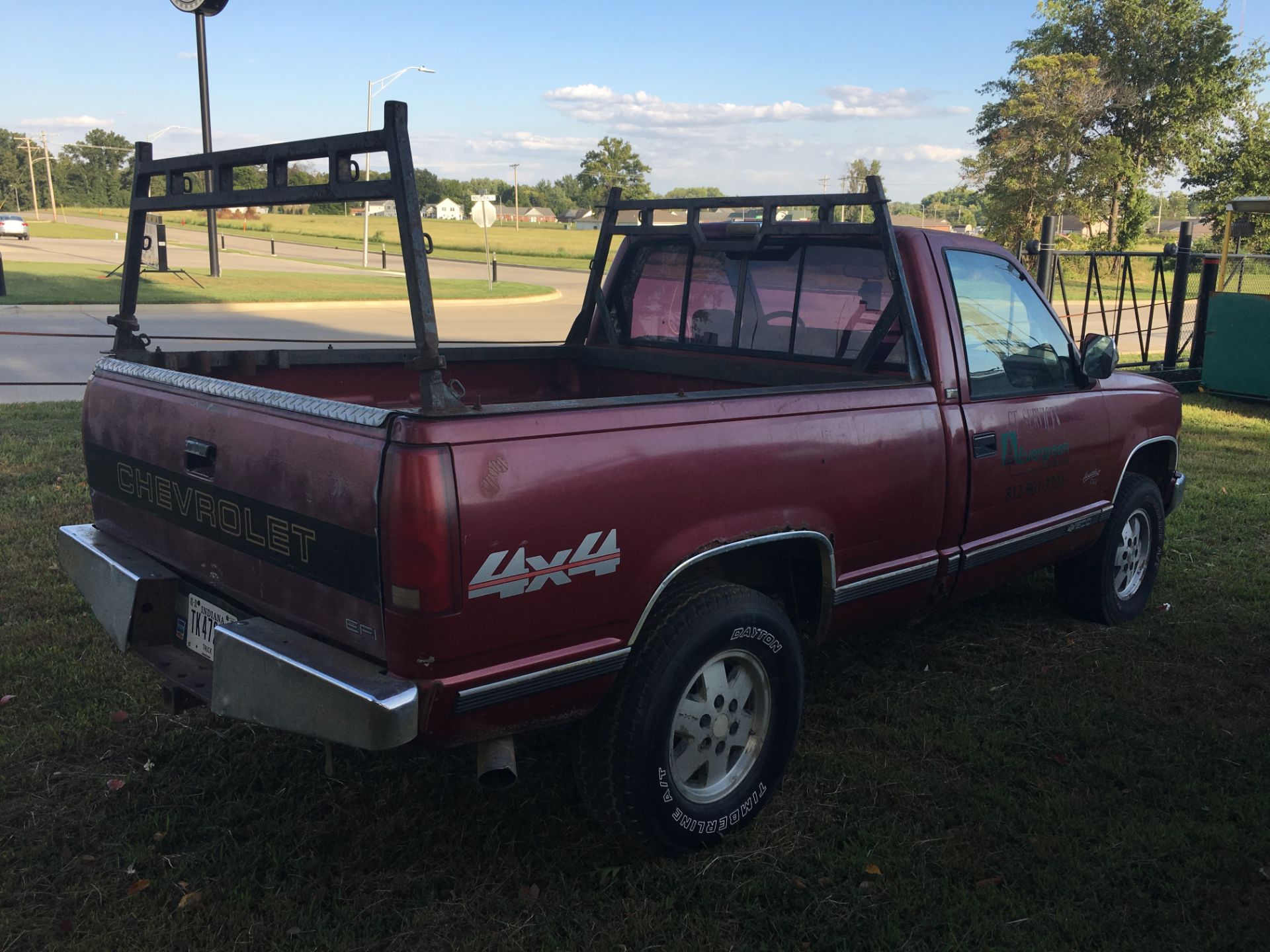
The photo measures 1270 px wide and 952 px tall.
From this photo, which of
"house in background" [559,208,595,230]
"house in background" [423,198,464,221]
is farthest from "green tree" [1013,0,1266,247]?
"house in background" [423,198,464,221]

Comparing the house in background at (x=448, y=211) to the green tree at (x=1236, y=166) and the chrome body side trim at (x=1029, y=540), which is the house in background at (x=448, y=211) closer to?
the green tree at (x=1236, y=166)

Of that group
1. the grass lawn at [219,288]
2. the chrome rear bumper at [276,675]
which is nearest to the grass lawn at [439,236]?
the grass lawn at [219,288]

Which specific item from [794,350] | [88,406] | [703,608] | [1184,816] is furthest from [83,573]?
[1184,816]

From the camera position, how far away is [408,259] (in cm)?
244

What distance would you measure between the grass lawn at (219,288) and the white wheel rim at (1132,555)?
58.4 feet

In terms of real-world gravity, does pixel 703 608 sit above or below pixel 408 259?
below

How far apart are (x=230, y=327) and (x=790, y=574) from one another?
52.3 feet

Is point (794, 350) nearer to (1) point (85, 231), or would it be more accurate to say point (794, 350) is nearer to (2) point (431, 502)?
(2) point (431, 502)

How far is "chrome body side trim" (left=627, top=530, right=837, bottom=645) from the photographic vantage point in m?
2.81

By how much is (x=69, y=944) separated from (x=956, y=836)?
2552mm

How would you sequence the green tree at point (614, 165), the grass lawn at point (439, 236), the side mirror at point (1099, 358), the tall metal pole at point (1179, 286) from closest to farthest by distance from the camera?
the side mirror at point (1099, 358) → the tall metal pole at point (1179, 286) → the grass lawn at point (439, 236) → the green tree at point (614, 165)

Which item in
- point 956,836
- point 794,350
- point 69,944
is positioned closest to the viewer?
point 69,944

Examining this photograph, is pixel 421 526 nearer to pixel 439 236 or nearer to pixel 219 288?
pixel 219 288

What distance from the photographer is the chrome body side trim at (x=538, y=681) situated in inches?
98.7
